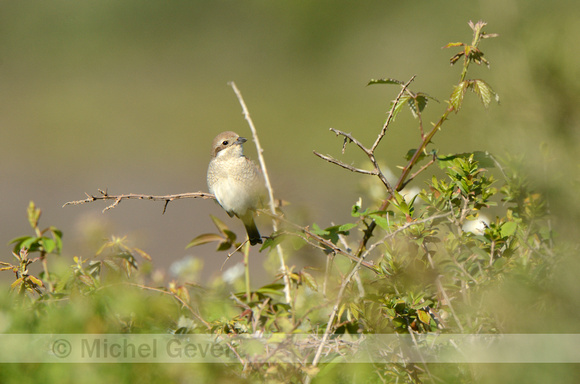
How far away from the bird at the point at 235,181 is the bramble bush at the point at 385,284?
2.94 ft

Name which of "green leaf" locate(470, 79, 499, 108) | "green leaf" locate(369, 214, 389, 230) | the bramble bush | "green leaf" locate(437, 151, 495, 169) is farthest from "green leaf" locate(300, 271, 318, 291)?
"green leaf" locate(470, 79, 499, 108)

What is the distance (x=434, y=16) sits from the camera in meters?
15.4

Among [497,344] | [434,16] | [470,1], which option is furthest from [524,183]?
[434,16]

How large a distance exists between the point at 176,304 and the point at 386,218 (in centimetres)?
94

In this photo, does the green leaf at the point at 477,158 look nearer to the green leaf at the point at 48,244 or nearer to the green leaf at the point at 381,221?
the green leaf at the point at 381,221

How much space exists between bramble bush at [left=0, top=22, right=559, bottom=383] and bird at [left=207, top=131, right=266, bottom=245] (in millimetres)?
895

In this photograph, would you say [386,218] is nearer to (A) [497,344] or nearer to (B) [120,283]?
(A) [497,344]

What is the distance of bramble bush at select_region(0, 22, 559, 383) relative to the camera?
200 cm

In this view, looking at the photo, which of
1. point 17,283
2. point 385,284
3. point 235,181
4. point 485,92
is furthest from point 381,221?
point 235,181

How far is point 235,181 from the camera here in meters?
3.59

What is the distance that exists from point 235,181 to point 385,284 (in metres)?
1.57

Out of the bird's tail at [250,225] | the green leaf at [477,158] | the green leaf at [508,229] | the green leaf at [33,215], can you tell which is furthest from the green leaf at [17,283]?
the green leaf at [508,229]

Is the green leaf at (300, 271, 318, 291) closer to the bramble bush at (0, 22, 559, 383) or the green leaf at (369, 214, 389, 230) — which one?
the bramble bush at (0, 22, 559, 383)

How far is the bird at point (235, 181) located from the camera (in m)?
3.51
